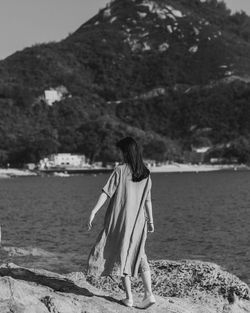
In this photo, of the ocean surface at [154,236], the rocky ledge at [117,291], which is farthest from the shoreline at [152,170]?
the rocky ledge at [117,291]

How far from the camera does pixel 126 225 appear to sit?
868 centimetres

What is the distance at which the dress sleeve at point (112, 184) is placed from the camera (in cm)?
876

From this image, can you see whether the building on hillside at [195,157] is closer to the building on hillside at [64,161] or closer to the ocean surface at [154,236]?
the building on hillside at [64,161]

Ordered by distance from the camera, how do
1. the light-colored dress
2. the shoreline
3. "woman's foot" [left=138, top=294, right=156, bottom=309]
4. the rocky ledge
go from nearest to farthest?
the rocky ledge → the light-colored dress → "woman's foot" [left=138, top=294, right=156, bottom=309] → the shoreline

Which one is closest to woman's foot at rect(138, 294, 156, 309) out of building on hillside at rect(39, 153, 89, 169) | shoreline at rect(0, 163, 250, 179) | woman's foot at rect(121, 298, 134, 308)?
woman's foot at rect(121, 298, 134, 308)

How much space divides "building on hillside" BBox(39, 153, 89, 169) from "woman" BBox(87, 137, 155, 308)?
162 meters

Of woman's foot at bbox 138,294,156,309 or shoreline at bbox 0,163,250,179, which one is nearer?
woman's foot at bbox 138,294,156,309

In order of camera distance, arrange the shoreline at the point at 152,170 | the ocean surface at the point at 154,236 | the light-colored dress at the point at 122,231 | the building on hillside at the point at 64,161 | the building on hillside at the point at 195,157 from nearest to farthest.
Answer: the light-colored dress at the point at 122,231 → the ocean surface at the point at 154,236 → the shoreline at the point at 152,170 → the building on hillside at the point at 64,161 → the building on hillside at the point at 195,157

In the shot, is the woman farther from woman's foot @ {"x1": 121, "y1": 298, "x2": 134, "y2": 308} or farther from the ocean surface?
the ocean surface

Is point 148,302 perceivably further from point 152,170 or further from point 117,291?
point 152,170

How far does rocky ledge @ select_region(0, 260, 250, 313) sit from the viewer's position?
820 cm

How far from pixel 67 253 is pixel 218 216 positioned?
20697 mm

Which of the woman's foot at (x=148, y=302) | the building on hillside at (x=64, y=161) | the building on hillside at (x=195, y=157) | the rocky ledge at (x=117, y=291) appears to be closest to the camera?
the rocky ledge at (x=117, y=291)

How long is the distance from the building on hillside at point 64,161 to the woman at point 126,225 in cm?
16215
